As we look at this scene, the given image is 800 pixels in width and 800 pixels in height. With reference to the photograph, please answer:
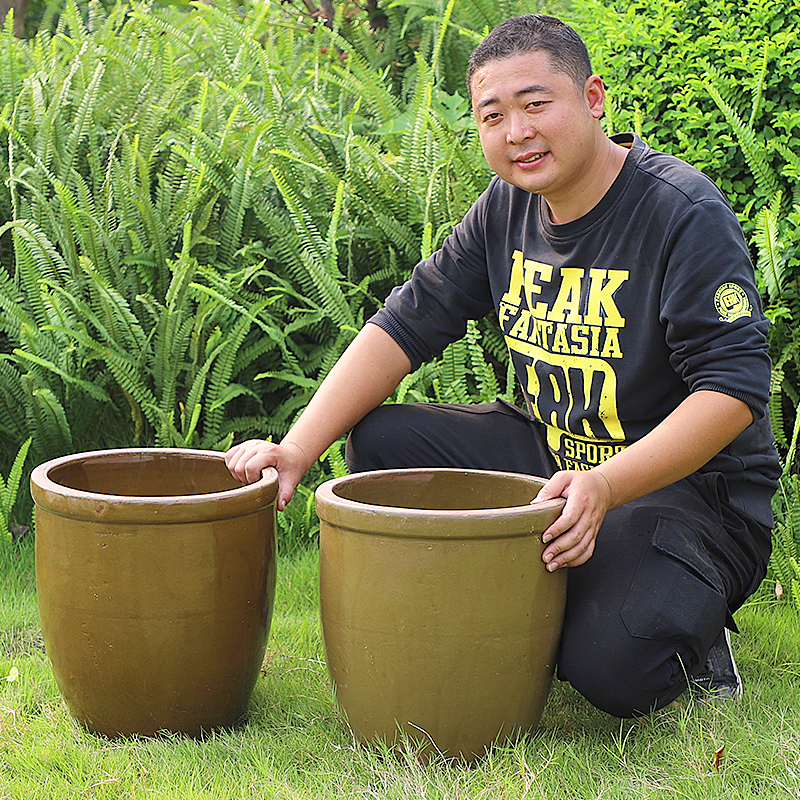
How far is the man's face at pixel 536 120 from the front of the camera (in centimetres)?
198

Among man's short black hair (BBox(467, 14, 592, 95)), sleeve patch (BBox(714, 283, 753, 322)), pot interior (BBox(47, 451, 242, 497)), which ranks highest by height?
man's short black hair (BBox(467, 14, 592, 95))

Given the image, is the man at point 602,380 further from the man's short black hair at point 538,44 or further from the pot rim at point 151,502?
the pot rim at point 151,502

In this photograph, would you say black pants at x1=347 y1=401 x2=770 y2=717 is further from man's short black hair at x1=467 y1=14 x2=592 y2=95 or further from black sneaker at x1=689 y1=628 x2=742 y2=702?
man's short black hair at x1=467 y1=14 x2=592 y2=95

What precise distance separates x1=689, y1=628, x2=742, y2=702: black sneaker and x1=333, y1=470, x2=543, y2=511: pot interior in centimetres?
55

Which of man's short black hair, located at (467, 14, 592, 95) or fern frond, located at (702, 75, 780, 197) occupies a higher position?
man's short black hair, located at (467, 14, 592, 95)

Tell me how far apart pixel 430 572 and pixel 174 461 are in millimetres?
805

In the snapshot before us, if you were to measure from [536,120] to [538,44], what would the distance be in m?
0.15

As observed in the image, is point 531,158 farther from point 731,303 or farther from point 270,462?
point 270,462

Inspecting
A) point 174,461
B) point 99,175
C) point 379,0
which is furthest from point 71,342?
point 379,0

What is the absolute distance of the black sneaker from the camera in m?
2.10

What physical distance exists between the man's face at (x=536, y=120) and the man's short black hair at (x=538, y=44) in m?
0.01

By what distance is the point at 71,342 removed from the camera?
Result: 332cm

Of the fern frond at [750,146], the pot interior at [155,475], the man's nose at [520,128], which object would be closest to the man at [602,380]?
the man's nose at [520,128]

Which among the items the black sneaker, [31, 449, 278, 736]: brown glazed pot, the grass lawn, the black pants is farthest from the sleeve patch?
[31, 449, 278, 736]: brown glazed pot
